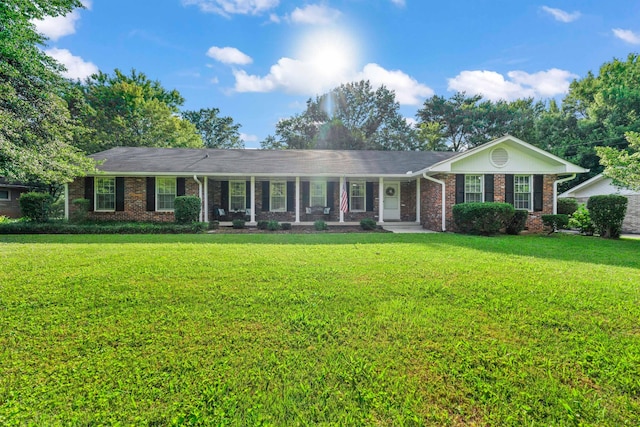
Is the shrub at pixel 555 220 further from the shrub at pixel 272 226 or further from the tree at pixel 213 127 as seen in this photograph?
the tree at pixel 213 127

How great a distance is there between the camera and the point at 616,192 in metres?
14.8

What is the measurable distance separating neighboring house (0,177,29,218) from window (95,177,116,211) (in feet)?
46.6

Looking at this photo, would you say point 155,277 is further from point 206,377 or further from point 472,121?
→ point 472,121

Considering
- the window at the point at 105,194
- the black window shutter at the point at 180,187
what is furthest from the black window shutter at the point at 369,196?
the window at the point at 105,194

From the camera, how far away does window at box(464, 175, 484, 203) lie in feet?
41.8

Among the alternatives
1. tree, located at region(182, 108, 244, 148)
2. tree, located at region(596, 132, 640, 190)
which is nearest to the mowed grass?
tree, located at region(596, 132, 640, 190)

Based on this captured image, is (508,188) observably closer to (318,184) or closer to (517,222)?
(517,222)

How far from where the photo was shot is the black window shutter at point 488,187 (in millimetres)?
12711

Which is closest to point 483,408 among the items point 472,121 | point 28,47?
point 28,47

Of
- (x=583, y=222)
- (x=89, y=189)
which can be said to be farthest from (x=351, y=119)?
(x=89, y=189)

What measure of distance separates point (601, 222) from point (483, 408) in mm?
12707

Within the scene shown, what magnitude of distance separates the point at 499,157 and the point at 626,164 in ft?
12.8

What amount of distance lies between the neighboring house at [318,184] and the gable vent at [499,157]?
4cm

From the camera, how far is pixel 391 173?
14.0 metres
